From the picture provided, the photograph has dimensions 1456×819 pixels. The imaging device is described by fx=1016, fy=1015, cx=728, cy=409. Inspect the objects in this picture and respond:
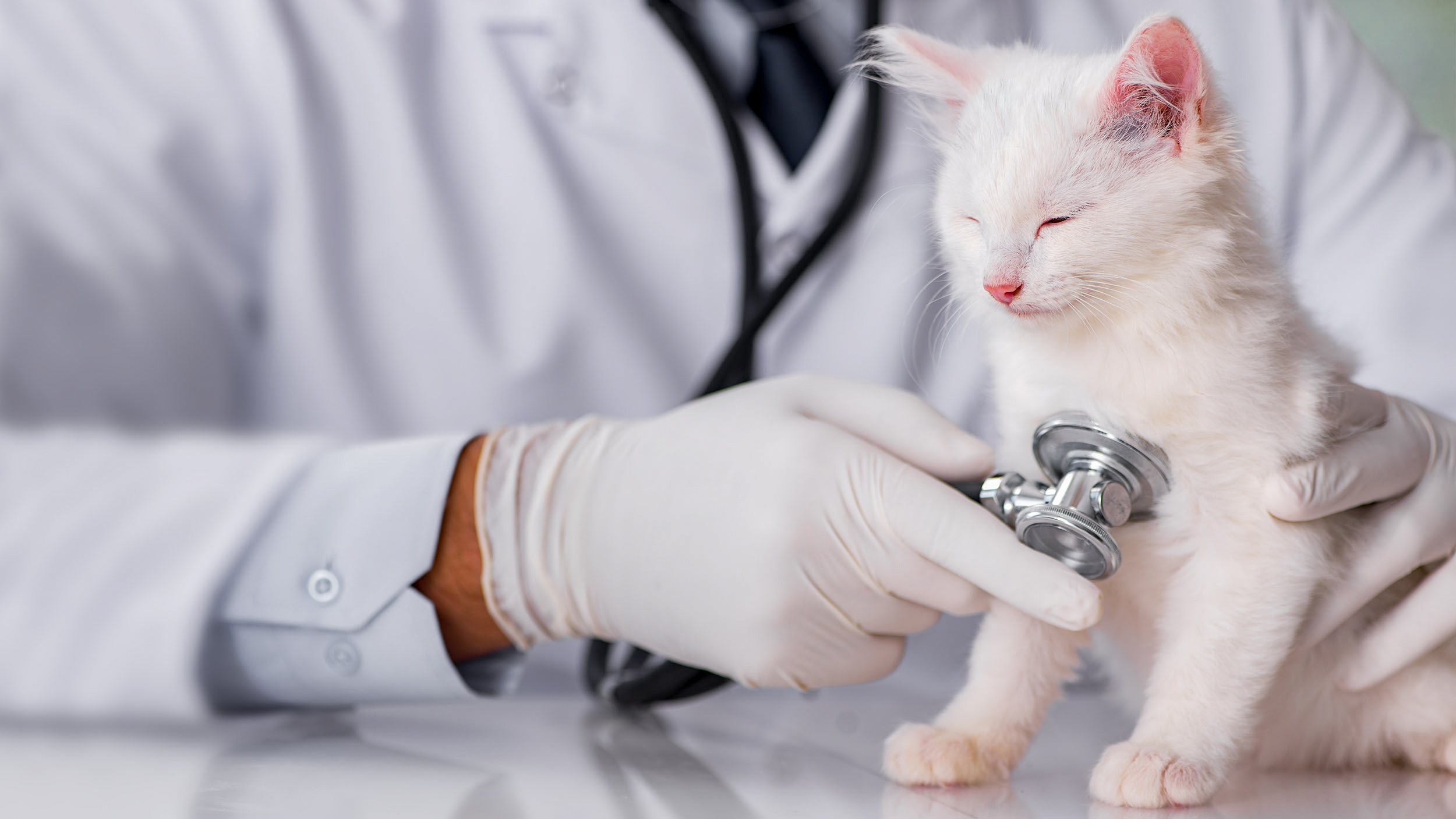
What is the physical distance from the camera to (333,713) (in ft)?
3.22

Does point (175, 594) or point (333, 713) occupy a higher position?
point (175, 594)

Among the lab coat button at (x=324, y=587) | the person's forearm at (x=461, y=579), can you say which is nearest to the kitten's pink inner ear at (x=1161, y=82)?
the person's forearm at (x=461, y=579)

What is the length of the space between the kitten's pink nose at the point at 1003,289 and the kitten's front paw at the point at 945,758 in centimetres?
30

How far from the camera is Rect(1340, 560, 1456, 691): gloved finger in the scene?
70 cm

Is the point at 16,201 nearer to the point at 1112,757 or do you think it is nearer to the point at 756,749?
the point at 756,749

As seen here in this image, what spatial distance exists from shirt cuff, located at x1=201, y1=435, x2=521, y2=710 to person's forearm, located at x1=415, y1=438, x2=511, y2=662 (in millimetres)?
22

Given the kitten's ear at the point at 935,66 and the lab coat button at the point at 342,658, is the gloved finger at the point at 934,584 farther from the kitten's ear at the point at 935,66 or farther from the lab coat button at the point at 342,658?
the lab coat button at the point at 342,658

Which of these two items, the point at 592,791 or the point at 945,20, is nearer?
the point at 592,791

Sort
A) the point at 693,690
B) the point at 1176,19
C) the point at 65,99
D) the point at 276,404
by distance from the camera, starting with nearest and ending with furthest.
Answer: the point at 1176,19, the point at 693,690, the point at 65,99, the point at 276,404

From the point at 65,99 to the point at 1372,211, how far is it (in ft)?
5.01

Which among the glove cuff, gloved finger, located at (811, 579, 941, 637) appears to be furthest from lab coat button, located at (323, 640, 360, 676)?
gloved finger, located at (811, 579, 941, 637)

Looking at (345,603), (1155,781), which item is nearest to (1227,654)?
(1155,781)

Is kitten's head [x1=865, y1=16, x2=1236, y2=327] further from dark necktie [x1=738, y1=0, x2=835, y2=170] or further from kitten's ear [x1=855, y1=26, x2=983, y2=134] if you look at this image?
dark necktie [x1=738, y1=0, x2=835, y2=170]

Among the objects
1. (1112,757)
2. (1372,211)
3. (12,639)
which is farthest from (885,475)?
(1372,211)
